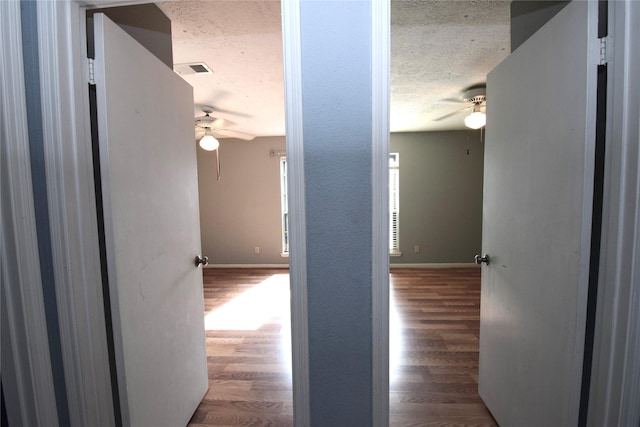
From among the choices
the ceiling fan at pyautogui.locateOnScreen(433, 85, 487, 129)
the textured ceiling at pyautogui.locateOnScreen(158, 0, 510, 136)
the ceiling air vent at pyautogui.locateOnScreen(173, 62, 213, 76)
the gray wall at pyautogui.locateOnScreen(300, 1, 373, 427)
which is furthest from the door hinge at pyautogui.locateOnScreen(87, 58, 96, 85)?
the ceiling fan at pyautogui.locateOnScreen(433, 85, 487, 129)

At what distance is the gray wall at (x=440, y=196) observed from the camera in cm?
456

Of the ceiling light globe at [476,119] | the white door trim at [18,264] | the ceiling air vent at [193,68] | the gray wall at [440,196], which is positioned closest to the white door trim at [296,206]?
the white door trim at [18,264]

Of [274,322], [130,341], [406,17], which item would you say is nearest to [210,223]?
[274,322]

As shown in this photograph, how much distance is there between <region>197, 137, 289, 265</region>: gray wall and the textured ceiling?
1757 mm

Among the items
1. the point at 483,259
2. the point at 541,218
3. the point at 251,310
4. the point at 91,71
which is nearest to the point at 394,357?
the point at 483,259

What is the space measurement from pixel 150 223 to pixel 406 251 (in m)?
4.30

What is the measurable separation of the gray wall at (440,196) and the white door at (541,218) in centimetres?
321

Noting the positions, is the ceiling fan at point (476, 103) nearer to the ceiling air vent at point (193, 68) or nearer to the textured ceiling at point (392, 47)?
the textured ceiling at point (392, 47)

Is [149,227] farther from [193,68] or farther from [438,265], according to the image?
[438,265]

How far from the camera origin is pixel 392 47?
1.88 metres

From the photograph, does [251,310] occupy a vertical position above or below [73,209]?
below

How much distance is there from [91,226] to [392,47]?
2062 mm

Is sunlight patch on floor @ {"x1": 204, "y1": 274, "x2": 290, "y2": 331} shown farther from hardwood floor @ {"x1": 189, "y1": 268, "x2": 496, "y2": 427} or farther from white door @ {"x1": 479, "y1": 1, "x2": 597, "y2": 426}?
white door @ {"x1": 479, "y1": 1, "x2": 597, "y2": 426}

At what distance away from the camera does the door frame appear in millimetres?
774
